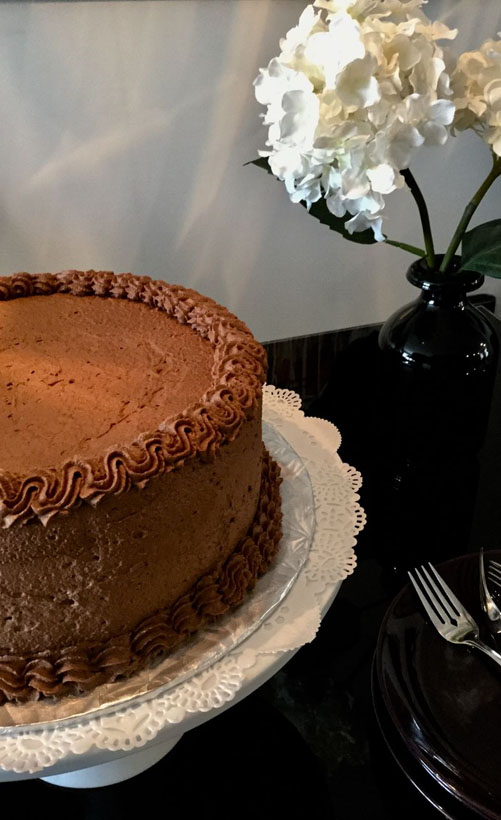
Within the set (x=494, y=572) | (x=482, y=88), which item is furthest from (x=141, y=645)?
(x=482, y=88)

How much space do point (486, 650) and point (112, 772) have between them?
59cm

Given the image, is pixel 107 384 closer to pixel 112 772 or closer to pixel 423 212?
pixel 112 772

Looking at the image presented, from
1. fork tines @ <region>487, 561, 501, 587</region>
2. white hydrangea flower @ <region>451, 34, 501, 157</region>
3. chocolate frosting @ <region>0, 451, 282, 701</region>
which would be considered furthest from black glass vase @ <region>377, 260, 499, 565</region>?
chocolate frosting @ <region>0, 451, 282, 701</region>

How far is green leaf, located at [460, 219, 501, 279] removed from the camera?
1.33 m

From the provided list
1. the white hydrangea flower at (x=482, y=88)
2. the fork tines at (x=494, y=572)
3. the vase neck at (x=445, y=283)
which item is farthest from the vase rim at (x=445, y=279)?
the fork tines at (x=494, y=572)

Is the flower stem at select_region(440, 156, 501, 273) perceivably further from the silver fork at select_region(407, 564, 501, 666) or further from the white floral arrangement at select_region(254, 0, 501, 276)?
the silver fork at select_region(407, 564, 501, 666)

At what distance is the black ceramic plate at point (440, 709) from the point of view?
94 cm

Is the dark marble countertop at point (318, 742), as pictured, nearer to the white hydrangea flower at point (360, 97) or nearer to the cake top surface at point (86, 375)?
the cake top surface at point (86, 375)

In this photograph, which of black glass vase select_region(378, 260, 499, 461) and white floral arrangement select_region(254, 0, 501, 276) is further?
black glass vase select_region(378, 260, 499, 461)

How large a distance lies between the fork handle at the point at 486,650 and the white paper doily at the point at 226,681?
0.70 feet

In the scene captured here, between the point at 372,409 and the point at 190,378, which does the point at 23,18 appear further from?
the point at 372,409

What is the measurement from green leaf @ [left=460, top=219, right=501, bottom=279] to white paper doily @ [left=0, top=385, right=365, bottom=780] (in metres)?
0.46

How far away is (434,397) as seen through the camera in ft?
4.96

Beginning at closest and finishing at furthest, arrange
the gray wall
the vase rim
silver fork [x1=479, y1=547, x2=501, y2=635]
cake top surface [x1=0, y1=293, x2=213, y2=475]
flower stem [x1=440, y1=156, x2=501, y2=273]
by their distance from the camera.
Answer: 1. cake top surface [x1=0, y1=293, x2=213, y2=475]
2. silver fork [x1=479, y1=547, x2=501, y2=635]
3. flower stem [x1=440, y1=156, x2=501, y2=273]
4. the vase rim
5. the gray wall
